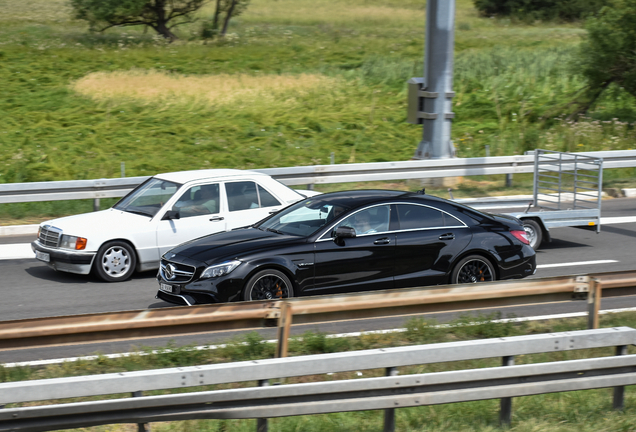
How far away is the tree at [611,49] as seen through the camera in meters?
23.9

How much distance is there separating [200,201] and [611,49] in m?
16.8

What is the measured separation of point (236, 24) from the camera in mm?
53562

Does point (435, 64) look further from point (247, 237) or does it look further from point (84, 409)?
point (84, 409)

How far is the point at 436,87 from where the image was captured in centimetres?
1859

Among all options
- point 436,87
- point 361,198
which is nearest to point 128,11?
point 436,87

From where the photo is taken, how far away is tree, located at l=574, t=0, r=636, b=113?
23.9 metres

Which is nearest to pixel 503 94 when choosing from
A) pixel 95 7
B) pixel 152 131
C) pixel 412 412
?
pixel 152 131

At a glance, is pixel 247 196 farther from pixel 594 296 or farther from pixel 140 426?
pixel 140 426

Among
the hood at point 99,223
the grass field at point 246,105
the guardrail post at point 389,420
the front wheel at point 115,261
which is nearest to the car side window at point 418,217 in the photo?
the hood at point 99,223

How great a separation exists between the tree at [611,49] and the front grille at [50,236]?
18.3 meters

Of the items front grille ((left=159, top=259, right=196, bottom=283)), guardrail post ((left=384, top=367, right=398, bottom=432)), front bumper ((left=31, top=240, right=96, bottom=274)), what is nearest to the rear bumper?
front grille ((left=159, top=259, right=196, bottom=283))

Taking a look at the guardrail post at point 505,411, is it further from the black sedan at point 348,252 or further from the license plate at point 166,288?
the license plate at point 166,288

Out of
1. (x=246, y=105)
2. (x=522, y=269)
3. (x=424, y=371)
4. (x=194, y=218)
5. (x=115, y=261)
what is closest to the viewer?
(x=424, y=371)

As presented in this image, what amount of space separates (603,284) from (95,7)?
36.0 meters
